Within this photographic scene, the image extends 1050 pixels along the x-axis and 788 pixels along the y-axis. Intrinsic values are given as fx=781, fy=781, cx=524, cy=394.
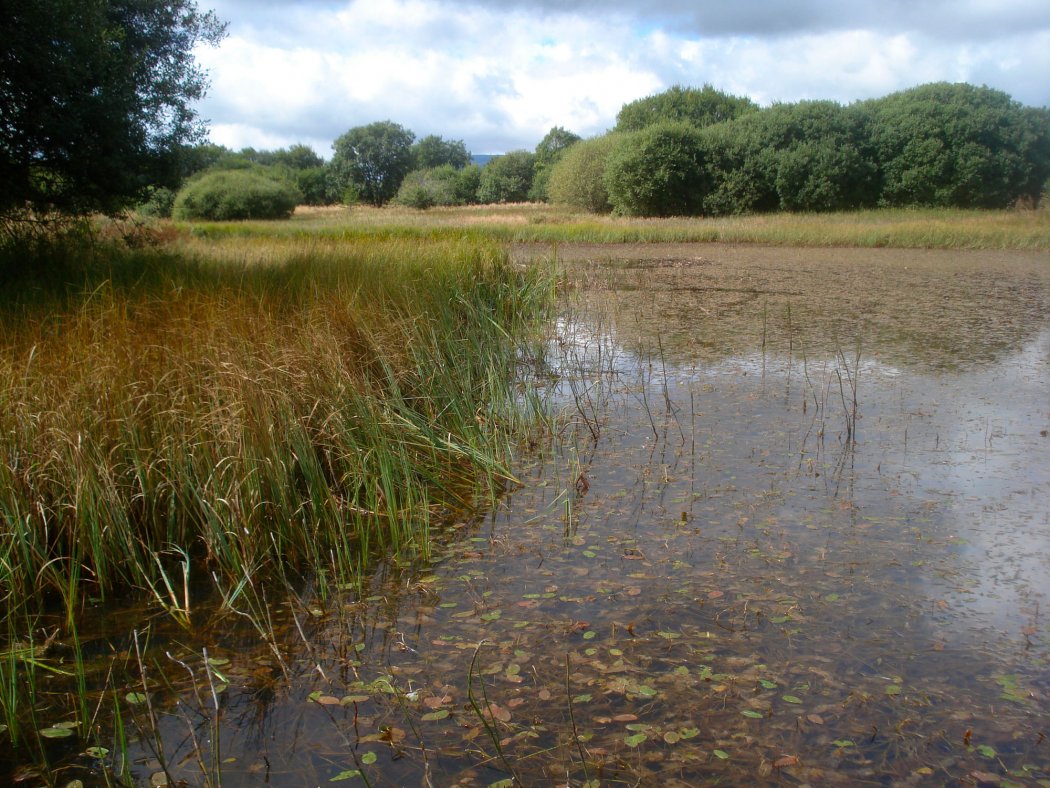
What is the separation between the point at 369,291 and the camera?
4.51 metres

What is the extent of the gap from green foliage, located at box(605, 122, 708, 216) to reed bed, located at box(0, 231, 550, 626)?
2019 centimetres

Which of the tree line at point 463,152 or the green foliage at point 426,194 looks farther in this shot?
the green foliage at point 426,194

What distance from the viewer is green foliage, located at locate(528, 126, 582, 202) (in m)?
36.1

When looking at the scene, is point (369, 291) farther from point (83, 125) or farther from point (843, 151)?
point (843, 151)

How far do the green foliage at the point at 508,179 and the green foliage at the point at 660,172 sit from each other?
53.5 feet

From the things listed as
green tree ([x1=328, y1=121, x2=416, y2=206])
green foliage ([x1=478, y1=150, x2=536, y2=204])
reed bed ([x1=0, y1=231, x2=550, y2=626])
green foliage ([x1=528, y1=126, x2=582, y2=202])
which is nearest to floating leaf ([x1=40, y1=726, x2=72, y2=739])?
reed bed ([x1=0, y1=231, x2=550, y2=626])

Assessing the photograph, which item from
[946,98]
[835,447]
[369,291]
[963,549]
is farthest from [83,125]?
[946,98]

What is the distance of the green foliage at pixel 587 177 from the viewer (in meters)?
26.5

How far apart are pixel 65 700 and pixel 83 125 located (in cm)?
474

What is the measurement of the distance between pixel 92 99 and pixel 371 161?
41.5 meters

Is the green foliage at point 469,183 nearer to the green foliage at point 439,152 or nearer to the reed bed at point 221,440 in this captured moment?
the green foliage at point 439,152

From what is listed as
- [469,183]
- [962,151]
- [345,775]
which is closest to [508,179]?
[469,183]

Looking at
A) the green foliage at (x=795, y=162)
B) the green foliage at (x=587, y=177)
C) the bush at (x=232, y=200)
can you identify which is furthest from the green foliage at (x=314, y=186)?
the green foliage at (x=795, y=162)

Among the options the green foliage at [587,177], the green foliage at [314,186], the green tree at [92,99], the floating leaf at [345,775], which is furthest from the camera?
the green foliage at [314,186]
